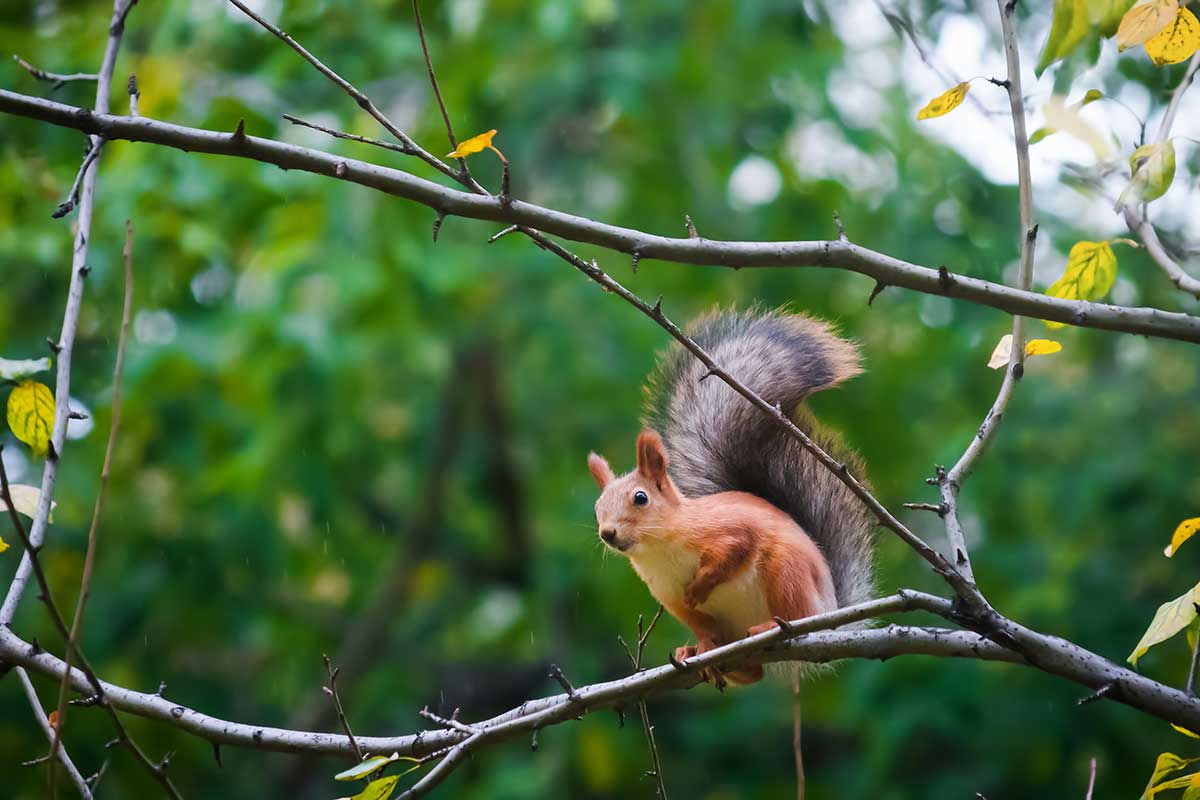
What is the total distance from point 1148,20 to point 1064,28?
13 cm

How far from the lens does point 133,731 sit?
14.1 ft

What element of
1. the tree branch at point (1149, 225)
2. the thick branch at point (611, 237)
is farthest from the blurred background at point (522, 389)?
the thick branch at point (611, 237)

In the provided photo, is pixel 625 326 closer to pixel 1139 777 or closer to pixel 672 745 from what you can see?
pixel 672 745

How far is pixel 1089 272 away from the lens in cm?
155

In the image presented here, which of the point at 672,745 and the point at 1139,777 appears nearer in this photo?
the point at 1139,777

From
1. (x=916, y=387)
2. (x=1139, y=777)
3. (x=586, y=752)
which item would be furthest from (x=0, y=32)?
(x=1139, y=777)

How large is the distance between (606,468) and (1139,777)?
2.47m

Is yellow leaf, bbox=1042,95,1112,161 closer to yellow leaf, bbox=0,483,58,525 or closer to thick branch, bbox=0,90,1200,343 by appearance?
thick branch, bbox=0,90,1200,343

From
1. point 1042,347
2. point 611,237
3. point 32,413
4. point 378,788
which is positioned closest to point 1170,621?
point 1042,347

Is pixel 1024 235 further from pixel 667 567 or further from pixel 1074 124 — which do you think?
pixel 667 567

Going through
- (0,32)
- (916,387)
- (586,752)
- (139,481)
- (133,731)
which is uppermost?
(0,32)

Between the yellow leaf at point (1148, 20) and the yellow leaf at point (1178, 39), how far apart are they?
0.07 m

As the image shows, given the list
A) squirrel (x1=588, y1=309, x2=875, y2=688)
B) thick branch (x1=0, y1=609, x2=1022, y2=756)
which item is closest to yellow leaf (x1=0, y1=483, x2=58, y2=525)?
thick branch (x1=0, y1=609, x2=1022, y2=756)

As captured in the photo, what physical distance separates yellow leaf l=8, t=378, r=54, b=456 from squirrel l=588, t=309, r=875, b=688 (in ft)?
2.98
